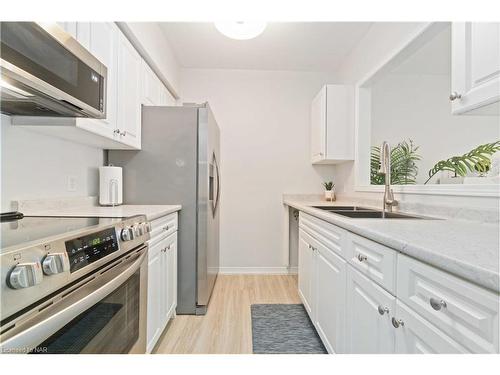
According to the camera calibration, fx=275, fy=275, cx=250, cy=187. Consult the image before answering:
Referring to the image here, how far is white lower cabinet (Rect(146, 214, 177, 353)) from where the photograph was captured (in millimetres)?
1606

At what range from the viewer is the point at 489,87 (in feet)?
3.43

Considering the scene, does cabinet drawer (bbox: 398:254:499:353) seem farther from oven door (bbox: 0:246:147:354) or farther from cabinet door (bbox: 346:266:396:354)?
oven door (bbox: 0:246:147:354)

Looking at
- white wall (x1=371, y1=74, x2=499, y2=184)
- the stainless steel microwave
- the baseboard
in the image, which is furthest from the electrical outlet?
white wall (x1=371, y1=74, x2=499, y2=184)

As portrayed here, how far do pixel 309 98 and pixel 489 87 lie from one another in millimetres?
2581

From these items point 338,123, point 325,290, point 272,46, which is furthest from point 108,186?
point 338,123

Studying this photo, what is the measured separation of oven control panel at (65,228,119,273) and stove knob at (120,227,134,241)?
6 centimetres

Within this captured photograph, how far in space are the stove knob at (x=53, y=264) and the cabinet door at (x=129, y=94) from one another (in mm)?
1288

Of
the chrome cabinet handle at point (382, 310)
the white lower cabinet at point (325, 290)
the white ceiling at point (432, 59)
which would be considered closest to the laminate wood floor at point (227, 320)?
the white lower cabinet at point (325, 290)

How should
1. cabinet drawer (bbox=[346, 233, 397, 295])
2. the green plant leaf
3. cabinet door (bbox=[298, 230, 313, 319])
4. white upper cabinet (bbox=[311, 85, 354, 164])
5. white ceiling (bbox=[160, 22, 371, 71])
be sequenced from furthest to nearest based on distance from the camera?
1. white upper cabinet (bbox=[311, 85, 354, 164])
2. white ceiling (bbox=[160, 22, 371, 71])
3. the green plant leaf
4. cabinet door (bbox=[298, 230, 313, 319])
5. cabinet drawer (bbox=[346, 233, 397, 295])

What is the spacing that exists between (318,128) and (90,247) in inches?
105

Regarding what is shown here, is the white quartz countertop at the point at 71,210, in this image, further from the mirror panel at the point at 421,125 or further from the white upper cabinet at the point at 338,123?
the mirror panel at the point at 421,125

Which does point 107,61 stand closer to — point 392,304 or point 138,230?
point 138,230
